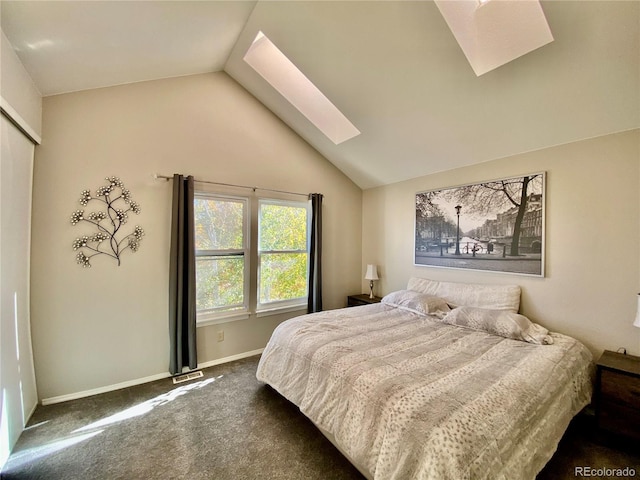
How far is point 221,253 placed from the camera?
3.05 m

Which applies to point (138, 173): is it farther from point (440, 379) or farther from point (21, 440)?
point (440, 379)

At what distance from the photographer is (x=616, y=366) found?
1.77m

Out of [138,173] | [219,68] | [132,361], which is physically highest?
[219,68]

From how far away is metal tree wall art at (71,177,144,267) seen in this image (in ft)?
7.63

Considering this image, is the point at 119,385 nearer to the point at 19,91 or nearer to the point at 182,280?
the point at 182,280

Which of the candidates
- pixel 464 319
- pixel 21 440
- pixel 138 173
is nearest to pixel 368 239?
pixel 464 319

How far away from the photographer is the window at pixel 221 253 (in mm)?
2936

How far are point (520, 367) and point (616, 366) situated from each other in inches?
29.8

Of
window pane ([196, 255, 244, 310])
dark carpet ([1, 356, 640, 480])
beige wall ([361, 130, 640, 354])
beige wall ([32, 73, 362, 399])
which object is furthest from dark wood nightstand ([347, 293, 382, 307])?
dark carpet ([1, 356, 640, 480])

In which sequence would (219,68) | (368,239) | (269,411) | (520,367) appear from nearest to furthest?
(520,367) → (269,411) → (219,68) → (368,239)

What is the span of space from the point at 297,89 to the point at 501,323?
316 cm

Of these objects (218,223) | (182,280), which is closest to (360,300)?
(218,223)

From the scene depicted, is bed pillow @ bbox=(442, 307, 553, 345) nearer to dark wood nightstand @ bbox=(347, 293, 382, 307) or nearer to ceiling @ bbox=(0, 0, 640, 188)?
dark wood nightstand @ bbox=(347, 293, 382, 307)

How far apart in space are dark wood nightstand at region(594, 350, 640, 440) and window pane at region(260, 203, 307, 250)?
9.92ft
